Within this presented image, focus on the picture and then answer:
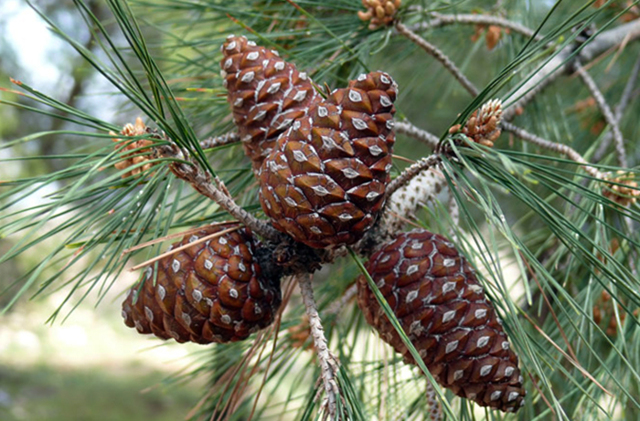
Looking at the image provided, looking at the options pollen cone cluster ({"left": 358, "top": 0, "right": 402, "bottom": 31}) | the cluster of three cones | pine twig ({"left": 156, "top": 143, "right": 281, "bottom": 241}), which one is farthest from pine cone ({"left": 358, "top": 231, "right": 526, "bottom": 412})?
pollen cone cluster ({"left": 358, "top": 0, "right": 402, "bottom": 31})

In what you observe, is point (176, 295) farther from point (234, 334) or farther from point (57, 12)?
point (57, 12)

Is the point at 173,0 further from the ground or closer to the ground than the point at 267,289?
further from the ground

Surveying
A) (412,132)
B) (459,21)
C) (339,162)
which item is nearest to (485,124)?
(339,162)

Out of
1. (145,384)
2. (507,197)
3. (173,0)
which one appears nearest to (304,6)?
(173,0)

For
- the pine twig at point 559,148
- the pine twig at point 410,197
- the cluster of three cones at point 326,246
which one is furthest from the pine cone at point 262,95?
the pine twig at point 559,148

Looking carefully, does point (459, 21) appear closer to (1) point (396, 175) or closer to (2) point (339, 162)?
(1) point (396, 175)

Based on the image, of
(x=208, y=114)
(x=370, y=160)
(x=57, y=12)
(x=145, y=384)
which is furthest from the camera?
(x=145, y=384)
